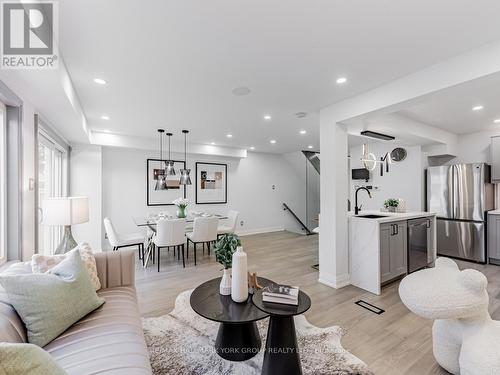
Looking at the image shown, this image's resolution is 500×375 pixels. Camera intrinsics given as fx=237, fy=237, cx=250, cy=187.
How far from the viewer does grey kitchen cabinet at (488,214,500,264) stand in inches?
163

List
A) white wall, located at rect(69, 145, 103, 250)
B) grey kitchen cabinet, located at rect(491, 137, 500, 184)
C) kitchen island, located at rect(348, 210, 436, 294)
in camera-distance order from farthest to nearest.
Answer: white wall, located at rect(69, 145, 103, 250)
grey kitchen cabinet, located at rect(491, 137, 500, 184)
kitchen island, located at rect(348, 210, 436, 294)

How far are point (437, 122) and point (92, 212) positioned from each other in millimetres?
6785

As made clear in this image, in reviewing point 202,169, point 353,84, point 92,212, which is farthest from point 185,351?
point 202,169

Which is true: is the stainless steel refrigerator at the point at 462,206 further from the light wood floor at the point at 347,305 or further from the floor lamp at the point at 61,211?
the floor lamp at the point at 61,211

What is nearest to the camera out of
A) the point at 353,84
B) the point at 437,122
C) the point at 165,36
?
the point at 165,36

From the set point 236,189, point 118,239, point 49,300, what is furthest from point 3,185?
point 236,189

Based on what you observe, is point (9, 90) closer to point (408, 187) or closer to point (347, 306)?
point (347, 306)

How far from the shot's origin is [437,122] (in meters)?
4.14

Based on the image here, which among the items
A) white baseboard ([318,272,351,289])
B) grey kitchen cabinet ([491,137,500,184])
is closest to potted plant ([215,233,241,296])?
white baseboard ([318,272,351,289])

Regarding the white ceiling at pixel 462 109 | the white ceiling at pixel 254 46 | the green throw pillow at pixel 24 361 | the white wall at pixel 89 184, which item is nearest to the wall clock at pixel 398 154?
the white ceiling at pixel 462 109

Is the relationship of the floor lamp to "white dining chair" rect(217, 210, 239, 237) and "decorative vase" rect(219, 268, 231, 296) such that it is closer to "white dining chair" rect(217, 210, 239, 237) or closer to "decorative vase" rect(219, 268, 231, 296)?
"decorative vase" rect(219, 268, 231, 296)

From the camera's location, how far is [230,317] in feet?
5.10

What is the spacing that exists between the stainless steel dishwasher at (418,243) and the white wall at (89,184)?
5.73 meters

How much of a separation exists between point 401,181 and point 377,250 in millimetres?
2887
